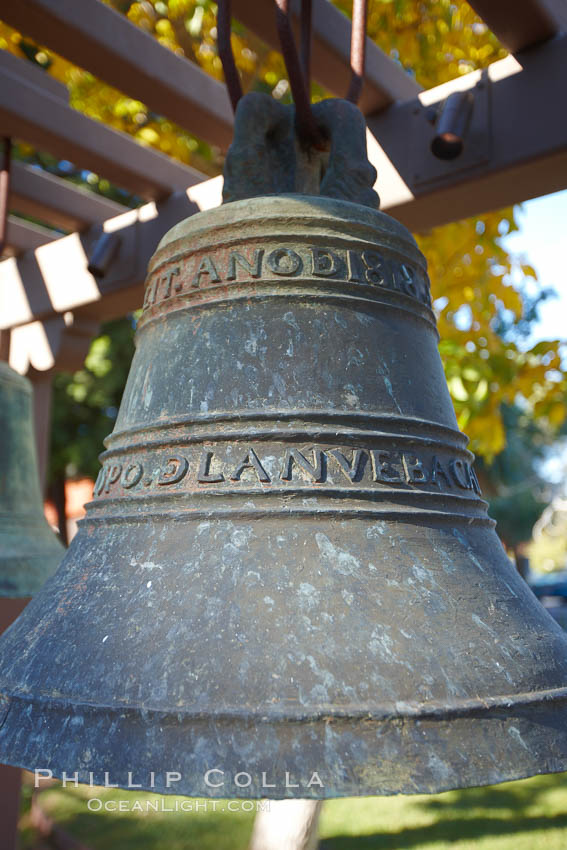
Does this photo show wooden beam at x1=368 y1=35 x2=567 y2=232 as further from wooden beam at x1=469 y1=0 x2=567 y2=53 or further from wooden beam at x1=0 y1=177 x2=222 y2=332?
wooden beam at x1=0 y1=177 x2=222 y2=332

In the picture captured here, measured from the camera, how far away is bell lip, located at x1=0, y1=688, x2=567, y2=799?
0.88 metres

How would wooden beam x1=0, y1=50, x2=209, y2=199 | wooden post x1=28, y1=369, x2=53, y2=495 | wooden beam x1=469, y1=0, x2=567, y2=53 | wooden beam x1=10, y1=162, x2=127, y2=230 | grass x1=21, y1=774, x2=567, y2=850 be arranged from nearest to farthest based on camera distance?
wooden beam x1=469, y1=0, x2=567, y2=53 < wooden beam x1=0, y1=50, x2=209, y2=199 < wooden beam x1=10, y1=162, x2=127, y2=230 < wooden post x1=28, y1=369, x2=53, y2=495 < grass x1=21, y1=774, x2=567, y2=850

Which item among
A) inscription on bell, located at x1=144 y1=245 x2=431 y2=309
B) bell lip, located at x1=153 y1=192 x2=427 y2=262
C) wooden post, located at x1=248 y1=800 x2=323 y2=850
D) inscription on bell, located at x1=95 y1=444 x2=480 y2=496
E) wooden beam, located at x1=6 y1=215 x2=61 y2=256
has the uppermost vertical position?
wooden beam, located at x1=6 y1=215 x2=61 y2=256

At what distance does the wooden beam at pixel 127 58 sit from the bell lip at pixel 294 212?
3.77 feet

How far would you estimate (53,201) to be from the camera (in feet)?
10.4

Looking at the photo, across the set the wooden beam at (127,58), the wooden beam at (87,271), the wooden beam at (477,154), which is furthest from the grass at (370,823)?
the wooden beam at (127,58)

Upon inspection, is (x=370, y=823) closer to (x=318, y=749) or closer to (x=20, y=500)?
(x=20, y=500)

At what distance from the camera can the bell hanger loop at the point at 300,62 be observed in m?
1.35

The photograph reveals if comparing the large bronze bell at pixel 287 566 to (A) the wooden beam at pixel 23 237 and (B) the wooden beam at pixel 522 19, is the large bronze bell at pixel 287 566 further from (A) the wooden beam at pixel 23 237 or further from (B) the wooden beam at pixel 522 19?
(A) the wooden beam at pixel 23 237

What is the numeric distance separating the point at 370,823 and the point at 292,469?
14.8 feet

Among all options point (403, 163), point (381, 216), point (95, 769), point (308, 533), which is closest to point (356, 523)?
point (308, 533)

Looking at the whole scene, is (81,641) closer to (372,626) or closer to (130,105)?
(372,626)

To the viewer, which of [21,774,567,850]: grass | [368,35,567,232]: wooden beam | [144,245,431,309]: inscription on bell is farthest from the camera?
[21,774,567,850]: grass

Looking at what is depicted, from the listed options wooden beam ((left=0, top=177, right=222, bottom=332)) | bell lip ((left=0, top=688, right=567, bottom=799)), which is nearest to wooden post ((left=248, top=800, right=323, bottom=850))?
wooden beam ((left=0, top=177, right=222, bottom=332))
